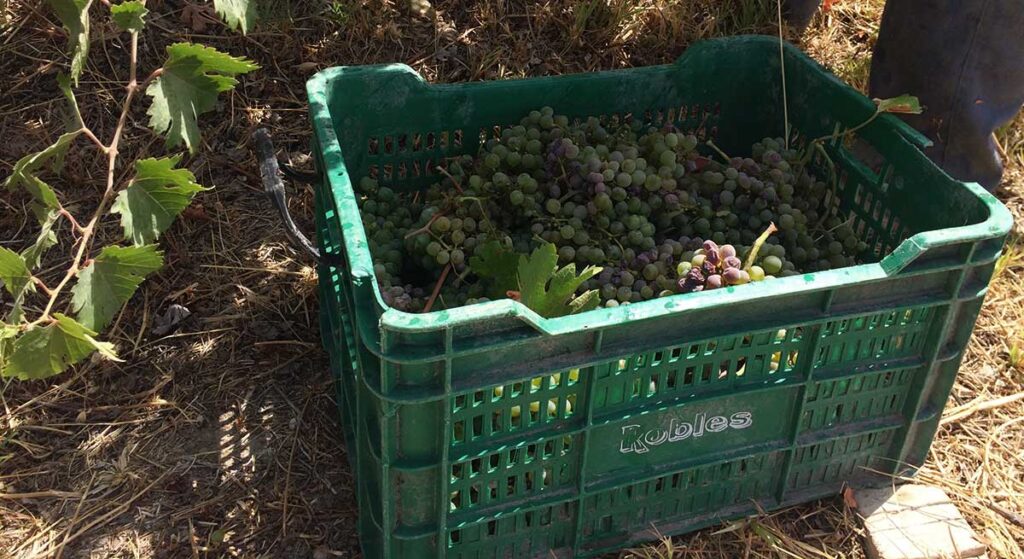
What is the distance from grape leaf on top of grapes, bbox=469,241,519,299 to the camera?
1.90 m

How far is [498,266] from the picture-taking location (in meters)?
1.90

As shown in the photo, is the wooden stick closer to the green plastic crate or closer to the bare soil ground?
the bare soil ground

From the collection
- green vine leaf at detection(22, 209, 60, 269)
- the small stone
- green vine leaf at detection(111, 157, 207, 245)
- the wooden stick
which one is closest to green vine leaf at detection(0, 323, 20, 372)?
green vine leaf at detection(22, 209, 60, 269)

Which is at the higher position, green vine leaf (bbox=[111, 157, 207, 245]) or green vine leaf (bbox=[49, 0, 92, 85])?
green vine leaf (bbox=[49, 0, 92, 85])

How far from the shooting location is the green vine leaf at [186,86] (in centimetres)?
180

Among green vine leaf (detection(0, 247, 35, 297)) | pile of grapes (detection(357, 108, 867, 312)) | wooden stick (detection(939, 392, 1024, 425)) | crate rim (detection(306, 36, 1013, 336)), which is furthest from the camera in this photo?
wooden stick (detection(939, 392, 1024, 425))

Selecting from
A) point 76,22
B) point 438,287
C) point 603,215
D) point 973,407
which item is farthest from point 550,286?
point 973,407

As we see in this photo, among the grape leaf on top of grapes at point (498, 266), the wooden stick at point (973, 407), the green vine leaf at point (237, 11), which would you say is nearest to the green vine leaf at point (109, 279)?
the green vine leaf at point (237, 11)

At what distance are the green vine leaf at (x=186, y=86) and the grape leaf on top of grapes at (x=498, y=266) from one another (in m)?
0.56

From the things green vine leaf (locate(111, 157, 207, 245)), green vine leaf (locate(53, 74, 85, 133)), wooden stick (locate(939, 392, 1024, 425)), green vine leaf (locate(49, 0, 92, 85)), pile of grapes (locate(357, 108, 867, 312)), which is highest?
green vine leaf (locate(49, 0, 92, 85))

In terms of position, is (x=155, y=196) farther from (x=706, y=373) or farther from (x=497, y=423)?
(x=706, y=373)

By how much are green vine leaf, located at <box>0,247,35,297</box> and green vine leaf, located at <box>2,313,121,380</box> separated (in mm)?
78

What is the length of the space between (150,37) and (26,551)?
59.8 inches

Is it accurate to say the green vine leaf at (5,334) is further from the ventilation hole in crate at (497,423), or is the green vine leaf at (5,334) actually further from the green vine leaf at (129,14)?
the ventilation hole in crate at (497,423)
